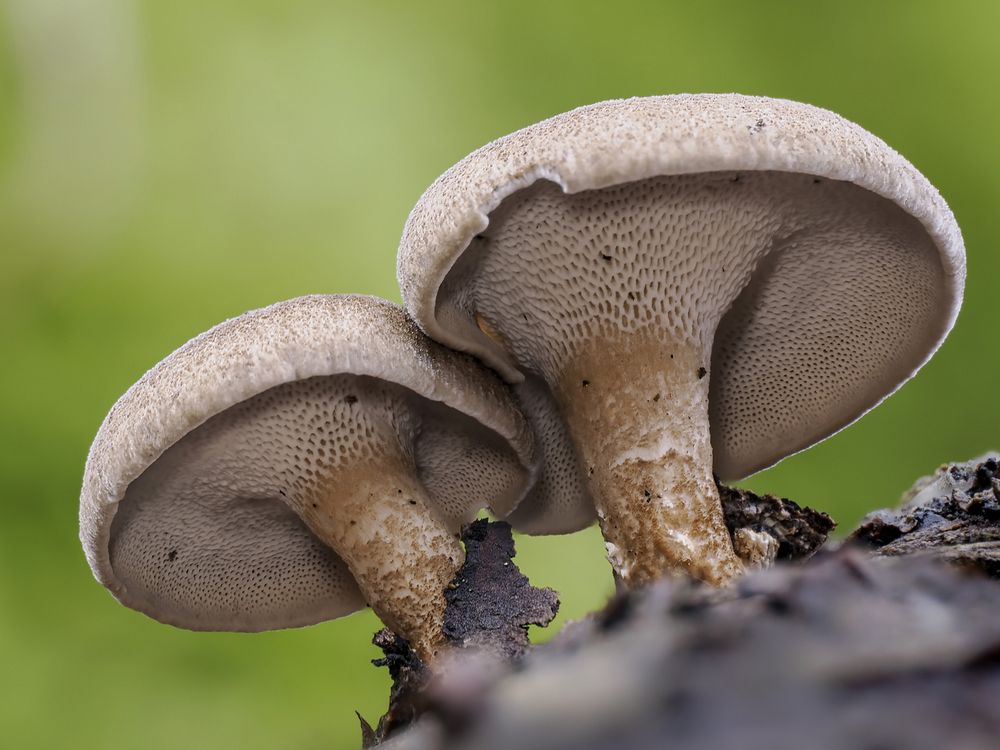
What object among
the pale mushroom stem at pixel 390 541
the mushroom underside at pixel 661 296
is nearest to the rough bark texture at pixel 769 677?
the mushroom underside at pixel 661 296

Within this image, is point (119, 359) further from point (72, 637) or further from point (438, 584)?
point (438, 584)

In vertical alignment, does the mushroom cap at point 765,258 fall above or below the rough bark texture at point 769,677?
above

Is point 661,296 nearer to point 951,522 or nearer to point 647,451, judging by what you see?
point 647,451

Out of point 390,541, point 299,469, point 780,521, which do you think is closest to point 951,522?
point 780,521

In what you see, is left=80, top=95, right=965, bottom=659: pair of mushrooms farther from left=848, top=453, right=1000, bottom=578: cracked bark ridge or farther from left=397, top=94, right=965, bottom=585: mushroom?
left=848, top=453, right=1000, bottom=578: cracked bark ridge

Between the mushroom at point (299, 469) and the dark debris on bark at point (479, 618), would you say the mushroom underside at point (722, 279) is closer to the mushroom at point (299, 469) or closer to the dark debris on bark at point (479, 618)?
the mushroom at point (299, 469)

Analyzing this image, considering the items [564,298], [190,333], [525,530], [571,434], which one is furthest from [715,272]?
[190,333]

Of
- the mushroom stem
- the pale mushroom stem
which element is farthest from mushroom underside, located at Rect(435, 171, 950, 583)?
the pale mushroom stem

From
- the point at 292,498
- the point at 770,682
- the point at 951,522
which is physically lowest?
the point at 770,682
